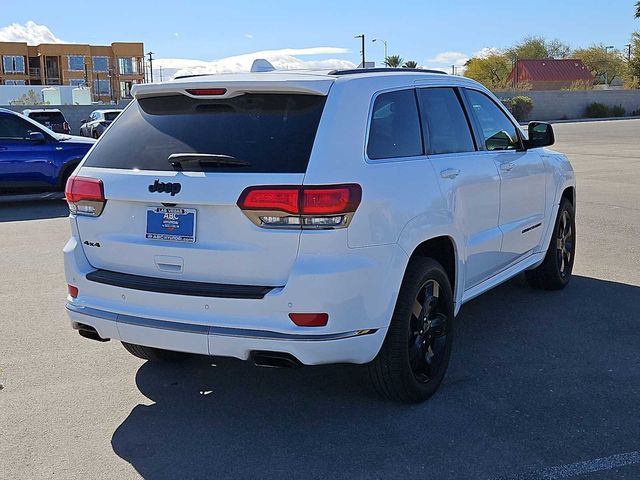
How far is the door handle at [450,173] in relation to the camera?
4745 mm

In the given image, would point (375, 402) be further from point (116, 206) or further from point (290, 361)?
point (116, 206)

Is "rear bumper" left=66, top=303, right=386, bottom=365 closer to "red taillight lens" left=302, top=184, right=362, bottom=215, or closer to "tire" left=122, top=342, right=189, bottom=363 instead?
"red taillight lens" left=302, top=184, right=362, bottom=215

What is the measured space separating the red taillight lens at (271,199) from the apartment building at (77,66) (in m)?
89.5

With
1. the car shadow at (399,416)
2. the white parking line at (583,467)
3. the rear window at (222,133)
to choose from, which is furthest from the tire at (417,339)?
the rear window at (222,133)

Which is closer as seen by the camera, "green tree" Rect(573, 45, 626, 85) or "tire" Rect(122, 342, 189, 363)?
"tire" Rect(122, 342, 189, 363)

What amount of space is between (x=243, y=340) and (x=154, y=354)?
153 cm

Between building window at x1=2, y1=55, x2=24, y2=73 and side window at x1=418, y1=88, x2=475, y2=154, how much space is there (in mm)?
93327

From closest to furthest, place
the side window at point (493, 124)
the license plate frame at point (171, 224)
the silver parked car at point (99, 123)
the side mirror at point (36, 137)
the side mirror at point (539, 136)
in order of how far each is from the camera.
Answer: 1. the license plate frame at point (171, 224)
2. the side window at point (493, 124)
3. the side mirror at point (539, 136)
4. the side mirror at point (36, 137)
5. the silver parked car at point (99, 123)

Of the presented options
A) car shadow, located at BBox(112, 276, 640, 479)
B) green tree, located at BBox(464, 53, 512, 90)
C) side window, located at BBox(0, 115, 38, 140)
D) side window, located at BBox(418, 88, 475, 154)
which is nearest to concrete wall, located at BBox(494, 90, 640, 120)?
green tree, located at BBox(464, 53, 512, 90)

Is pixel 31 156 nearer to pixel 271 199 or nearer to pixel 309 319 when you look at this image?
pixel 271 199

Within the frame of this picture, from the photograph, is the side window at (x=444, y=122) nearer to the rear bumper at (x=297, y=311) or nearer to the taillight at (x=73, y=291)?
the rear bumper at (x=297, y=311)

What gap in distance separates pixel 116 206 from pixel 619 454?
2.91 meters

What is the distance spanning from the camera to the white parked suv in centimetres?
384

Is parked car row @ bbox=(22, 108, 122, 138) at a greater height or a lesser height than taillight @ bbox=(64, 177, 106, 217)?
greater
